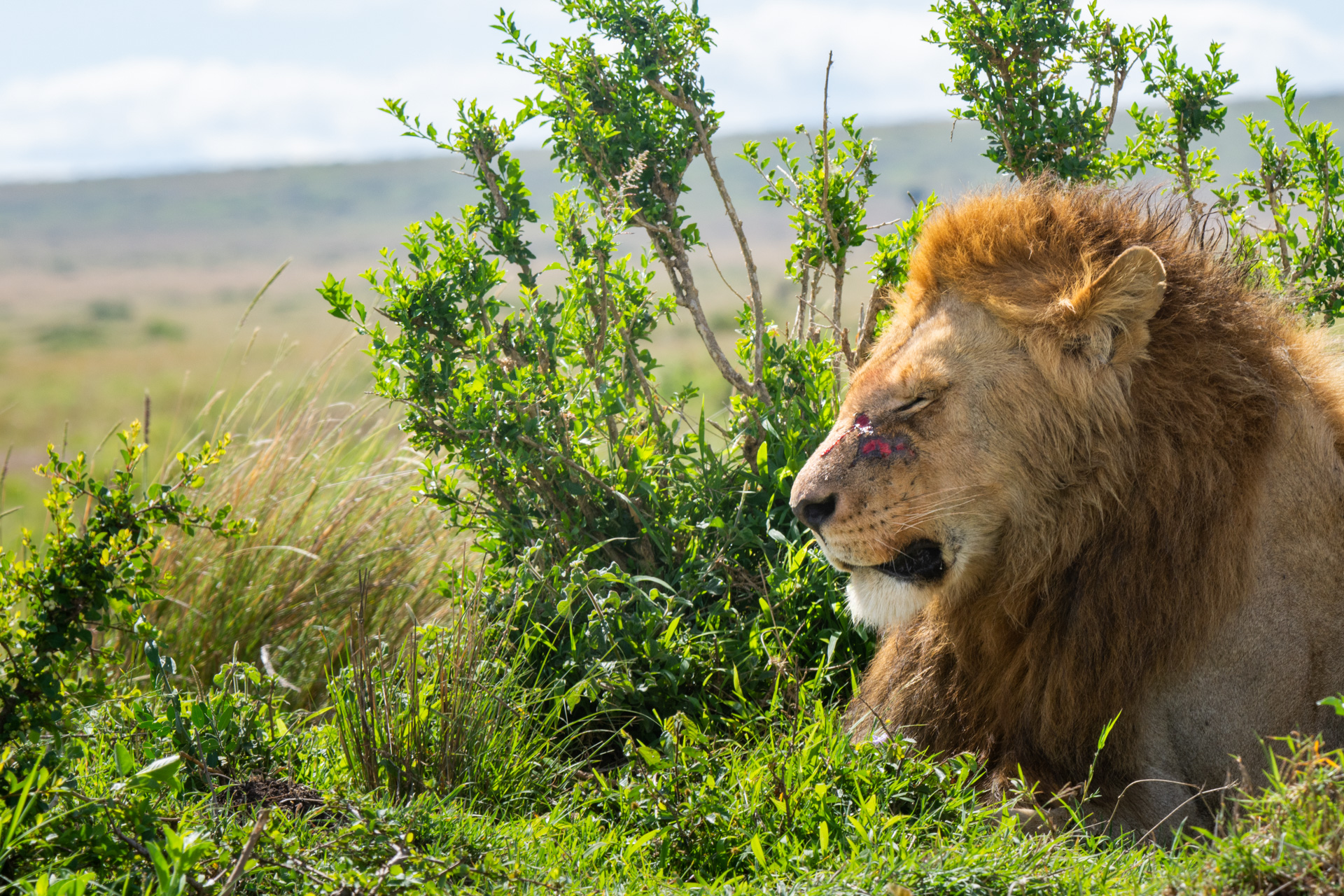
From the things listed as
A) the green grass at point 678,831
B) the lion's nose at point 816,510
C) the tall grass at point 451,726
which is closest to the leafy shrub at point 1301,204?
the lion's nose at point 816,510

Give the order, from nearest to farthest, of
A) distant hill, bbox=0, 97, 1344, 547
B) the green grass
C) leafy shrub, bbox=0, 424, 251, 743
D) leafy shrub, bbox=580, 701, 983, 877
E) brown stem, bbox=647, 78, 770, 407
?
the green grass, leafy shrub, bbox=0, 424, 251, 743, leafy shrub, bbox=580, 701, 983, 877, brown stem, bbox=647, 78, 770, 407, distant hill, bbox=0, 97, 1344, 547

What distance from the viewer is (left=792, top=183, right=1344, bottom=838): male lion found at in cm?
267

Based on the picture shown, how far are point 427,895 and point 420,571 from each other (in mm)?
3304

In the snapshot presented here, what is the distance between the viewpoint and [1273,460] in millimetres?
2738

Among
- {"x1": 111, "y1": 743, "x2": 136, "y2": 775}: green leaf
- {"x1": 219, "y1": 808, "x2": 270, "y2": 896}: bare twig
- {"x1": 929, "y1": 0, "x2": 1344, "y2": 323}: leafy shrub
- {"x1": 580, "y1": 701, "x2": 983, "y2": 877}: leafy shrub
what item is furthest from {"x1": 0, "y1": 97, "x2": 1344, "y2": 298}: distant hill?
{"x1": 219, "y1": 808, "x2": 270, "y2": 896}: bare twig

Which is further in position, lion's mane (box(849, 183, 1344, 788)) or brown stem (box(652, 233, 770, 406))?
brown stem (box(652, 233, 770, 406))

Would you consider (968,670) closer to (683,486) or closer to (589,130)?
Result: (683,486)

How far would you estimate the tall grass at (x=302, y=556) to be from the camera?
475 centimetres

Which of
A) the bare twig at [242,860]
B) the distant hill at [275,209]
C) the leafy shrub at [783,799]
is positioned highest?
the distant hill at [275,209]

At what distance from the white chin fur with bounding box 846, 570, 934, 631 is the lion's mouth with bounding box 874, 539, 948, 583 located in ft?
0.06

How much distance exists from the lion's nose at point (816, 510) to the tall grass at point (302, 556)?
6.89 feet

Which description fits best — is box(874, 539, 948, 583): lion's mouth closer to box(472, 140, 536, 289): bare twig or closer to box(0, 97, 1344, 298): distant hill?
box(472, 140, 536, 289): bare twig

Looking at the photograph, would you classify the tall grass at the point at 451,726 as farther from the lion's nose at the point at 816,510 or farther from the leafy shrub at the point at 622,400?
the lion's nose at the point at 816,510

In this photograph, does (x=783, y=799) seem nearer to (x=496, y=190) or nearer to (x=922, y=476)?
(x=922, y=476)
